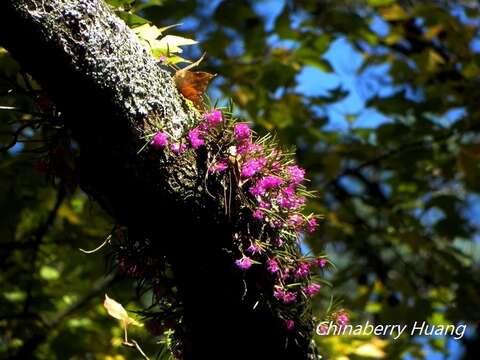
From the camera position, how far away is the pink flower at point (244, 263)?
2.96 ft

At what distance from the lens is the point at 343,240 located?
290 centimetres

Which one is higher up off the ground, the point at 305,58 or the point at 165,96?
the point at 305,58

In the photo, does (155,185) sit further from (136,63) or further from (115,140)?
(136,63)

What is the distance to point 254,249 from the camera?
923mm

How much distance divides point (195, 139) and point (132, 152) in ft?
0.31

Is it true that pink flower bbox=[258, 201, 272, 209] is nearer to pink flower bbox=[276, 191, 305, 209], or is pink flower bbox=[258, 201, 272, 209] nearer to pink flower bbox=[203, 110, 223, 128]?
pink flower bbox=[276, 191, 305, 209]

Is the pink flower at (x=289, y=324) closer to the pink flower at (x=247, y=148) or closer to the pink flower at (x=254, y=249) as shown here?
the pink flower at (x=254, y=249)

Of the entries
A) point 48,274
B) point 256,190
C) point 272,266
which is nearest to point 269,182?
point 256,190

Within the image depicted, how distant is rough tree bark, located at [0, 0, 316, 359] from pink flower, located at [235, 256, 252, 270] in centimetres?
2

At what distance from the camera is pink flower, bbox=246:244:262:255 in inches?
36.4

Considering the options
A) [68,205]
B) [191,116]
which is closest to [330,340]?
[191,116]

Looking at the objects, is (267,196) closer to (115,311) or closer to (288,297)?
(288,297)

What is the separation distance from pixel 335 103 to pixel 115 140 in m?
1.85

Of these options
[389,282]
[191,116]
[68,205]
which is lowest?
[191,116]
